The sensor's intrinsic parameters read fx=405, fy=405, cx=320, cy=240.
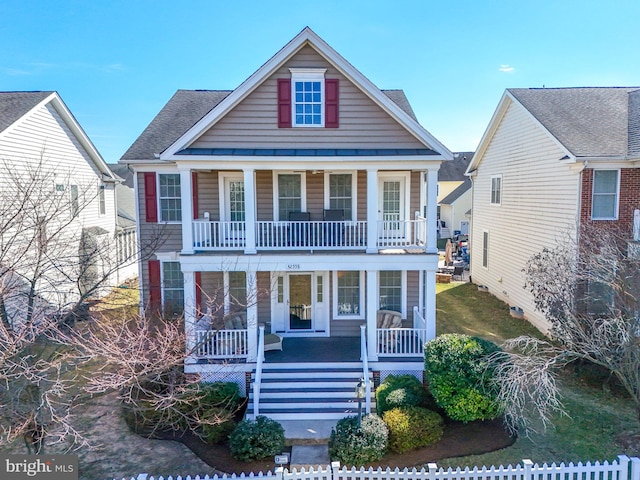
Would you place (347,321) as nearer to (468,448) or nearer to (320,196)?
(320,196)

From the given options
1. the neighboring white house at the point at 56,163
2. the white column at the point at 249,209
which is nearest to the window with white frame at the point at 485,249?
the white column at the point at 249,209

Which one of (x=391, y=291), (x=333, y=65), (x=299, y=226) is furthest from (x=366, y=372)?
(x=333, y=65)

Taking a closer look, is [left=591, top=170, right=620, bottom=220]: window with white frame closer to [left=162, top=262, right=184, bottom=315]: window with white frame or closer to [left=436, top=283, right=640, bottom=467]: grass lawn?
[left=436, top=283, right=640, bottom=467]: grass lawn

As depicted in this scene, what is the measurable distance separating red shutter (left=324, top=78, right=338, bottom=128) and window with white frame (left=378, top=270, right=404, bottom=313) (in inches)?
205

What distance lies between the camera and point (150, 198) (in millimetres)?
13773

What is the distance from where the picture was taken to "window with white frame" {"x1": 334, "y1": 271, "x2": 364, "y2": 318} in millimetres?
13719

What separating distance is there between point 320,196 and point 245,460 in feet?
Result: 26.9

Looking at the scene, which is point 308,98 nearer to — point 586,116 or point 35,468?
point 35,468

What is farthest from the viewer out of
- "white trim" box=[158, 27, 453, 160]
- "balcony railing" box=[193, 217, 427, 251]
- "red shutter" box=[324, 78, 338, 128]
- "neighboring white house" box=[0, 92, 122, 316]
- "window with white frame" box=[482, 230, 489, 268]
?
"window with white frame" box=[482, 230, 489, 268]

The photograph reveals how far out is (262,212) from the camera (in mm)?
13664

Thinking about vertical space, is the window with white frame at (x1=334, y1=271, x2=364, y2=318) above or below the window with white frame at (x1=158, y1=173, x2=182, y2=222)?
below

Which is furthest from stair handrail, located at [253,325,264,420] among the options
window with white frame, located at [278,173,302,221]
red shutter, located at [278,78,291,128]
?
red shutter, located at [278,78,291,128]

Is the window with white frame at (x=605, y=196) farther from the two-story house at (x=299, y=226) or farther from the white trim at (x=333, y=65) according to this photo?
the white trim at (x=333, y=65)

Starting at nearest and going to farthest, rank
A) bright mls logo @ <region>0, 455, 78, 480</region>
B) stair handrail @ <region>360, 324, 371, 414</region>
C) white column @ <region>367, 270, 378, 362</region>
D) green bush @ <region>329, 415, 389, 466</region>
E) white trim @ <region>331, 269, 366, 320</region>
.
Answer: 1. bright mls logo @ <region>0, 455, 78, 480</region>
2. green bush @ <region>329, 415, 389, 466</region>
3. stair handrail @ <region>360, 324, 371, 414</region>
4. white column @ <region>367, 270, 378, 362</region>
5. white trim @ <region>331, 269, 366, 320</region>
